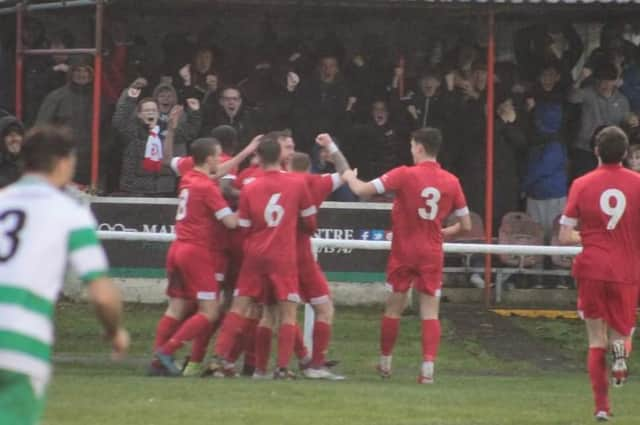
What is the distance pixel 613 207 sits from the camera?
38.2ft

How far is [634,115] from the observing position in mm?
19719

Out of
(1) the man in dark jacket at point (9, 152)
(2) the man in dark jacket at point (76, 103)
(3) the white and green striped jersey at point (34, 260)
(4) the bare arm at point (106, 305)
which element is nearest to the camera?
(4) the bare arm at point (106, 305)

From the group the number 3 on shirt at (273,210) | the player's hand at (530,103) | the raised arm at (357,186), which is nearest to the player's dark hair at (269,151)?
the number 3 on shirt at (273,210)

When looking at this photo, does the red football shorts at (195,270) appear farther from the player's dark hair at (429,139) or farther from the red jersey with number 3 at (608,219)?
the red jersey with number 3 at (608,219)

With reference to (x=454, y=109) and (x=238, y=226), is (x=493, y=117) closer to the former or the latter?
(x=454, y=109)

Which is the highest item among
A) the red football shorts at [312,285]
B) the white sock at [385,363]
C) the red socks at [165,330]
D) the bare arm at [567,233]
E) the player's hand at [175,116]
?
the player's hand at [175,116]

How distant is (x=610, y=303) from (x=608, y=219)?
55 centimetres

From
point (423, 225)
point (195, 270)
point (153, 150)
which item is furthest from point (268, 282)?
point (153, 150)

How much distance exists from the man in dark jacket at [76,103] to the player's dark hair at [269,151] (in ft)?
19.0

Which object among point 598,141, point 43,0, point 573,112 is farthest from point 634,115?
point 598,141

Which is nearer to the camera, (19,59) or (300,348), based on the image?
(300,348)

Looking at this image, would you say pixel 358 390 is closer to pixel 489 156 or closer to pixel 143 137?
pixel 143 137

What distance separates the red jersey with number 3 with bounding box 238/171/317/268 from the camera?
13.9 m

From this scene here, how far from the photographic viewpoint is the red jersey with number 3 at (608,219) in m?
11.6
